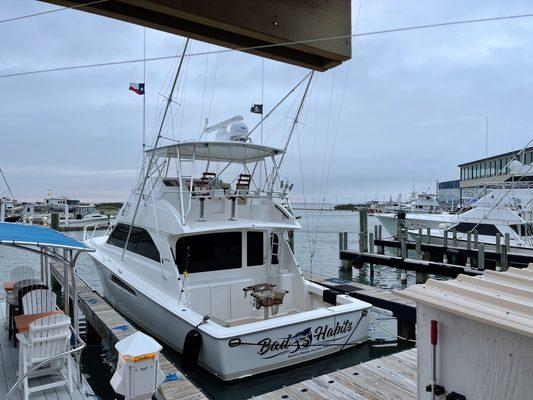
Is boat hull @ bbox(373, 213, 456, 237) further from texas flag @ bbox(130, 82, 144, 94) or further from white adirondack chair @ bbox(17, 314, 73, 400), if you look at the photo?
white adirondack chair @ bbox(17, 314, 73, 400)

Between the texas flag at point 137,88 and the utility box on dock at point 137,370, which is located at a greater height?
the texas flag at point 137,88

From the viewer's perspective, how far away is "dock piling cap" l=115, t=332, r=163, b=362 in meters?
3.32

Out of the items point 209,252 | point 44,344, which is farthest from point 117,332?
point 209,252

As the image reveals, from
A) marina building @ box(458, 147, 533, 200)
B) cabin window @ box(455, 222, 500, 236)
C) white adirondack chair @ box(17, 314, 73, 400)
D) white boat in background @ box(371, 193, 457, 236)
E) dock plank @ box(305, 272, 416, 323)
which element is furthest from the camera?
marina building @ box(458, 147, 533, 200)

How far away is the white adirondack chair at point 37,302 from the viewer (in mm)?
5426

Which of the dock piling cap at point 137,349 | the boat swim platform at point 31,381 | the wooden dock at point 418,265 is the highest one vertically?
the dock piling cap at point 137,349

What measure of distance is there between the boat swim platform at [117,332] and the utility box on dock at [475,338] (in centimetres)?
294

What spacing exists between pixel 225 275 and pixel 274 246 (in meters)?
1.27

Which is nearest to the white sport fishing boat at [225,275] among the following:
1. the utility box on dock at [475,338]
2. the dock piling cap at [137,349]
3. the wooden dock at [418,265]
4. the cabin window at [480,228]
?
the dock piling cap at [137,349]

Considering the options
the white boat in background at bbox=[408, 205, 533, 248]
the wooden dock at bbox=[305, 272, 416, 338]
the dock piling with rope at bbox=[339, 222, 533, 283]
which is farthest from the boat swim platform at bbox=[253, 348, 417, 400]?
the white boat in background at bbox=[408, 205, 533, 248]

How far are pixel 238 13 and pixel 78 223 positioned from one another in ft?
138

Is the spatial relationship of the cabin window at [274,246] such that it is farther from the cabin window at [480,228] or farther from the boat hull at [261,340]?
the cabin window at [480,228]

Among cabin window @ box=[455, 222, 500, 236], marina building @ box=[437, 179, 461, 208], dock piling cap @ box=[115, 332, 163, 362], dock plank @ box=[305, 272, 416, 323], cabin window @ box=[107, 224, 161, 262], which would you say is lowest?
dock plank @ box=[305, 272, 416, 323]

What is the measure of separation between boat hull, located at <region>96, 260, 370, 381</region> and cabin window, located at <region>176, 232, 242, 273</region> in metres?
0.97
